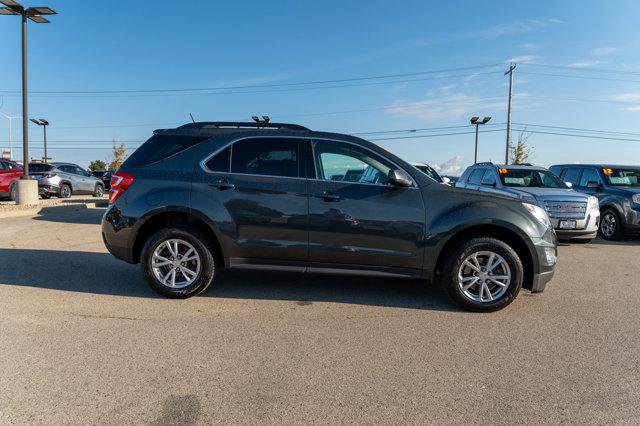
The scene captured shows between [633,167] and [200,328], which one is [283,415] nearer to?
[200,328]

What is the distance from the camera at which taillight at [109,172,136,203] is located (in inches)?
202

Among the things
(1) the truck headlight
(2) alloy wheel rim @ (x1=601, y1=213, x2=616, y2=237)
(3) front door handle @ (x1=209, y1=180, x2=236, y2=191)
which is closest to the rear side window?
(3) front door handle @ (x1=209, y1=180, x2=236, y2=191)

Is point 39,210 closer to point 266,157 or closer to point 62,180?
point 62,180

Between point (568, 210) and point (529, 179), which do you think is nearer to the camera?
point (568, 210)

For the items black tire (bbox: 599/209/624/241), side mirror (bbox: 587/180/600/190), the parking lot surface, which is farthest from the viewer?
side mirror (bbox: 587/180/600/190)

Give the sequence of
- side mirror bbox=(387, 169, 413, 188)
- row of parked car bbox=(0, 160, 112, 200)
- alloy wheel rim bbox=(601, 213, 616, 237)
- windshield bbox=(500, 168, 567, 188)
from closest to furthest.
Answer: side mirror bbox=(387, 169, 413, 188), windshield bbox=(500, 168, 567, 188), alloy wheel rim bbox=(601, 213, 616, 237), row of parked car bbox=(0, 160, 112, 200)

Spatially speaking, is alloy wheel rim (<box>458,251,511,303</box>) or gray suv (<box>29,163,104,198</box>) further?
gray suv (<box>29,163,104,198</box>)

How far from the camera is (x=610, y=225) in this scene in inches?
424

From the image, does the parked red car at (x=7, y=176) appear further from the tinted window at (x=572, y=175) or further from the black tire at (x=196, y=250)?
the tinted window at (x=572, y=175)

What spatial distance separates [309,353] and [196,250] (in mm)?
1967

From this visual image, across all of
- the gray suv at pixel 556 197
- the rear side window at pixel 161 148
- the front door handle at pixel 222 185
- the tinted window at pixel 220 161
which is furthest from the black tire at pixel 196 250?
the gray suv at pixel 556 197

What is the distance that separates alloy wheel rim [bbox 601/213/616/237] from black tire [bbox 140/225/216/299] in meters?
9.76

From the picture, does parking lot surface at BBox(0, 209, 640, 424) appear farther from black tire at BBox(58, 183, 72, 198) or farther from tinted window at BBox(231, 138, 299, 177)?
black tire at BBox(58, 183, 72, 198)

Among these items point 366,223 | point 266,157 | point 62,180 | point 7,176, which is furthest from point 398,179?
point 62,180
